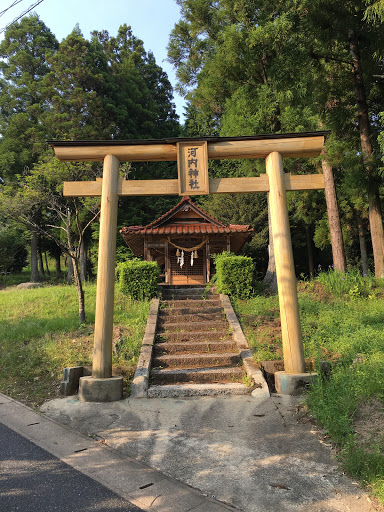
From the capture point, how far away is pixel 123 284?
1004cm

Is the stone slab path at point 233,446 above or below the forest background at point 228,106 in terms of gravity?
below

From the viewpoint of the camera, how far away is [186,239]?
14.4 m

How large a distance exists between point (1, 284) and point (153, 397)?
2374 cm

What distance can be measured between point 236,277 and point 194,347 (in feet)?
12.0

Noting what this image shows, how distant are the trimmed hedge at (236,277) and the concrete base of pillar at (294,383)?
A: 4.96 m

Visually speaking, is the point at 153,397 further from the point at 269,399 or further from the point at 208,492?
the point at 208,492


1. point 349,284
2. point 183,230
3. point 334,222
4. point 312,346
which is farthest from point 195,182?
point 334,222

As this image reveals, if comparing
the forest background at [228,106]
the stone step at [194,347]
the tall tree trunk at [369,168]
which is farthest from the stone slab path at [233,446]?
the tall tree trunk at [369,168]

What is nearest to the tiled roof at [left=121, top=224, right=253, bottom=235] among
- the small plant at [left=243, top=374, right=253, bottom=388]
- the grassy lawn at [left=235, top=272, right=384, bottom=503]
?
the grassy lawn at [left=235, top=272, right=384, bottom=503]

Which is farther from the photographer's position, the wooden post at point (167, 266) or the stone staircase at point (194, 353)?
the wooden post at point (167, 266)

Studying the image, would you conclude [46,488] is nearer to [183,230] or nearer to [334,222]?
[183,230]

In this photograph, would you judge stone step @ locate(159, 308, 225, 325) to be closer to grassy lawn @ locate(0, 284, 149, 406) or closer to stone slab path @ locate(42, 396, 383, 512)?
grassy lawn @ locate(0, 284, 149, 406)

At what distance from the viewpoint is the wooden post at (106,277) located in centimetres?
522

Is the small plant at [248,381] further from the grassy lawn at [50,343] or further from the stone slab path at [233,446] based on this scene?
the grassy lawn at [50,343]
